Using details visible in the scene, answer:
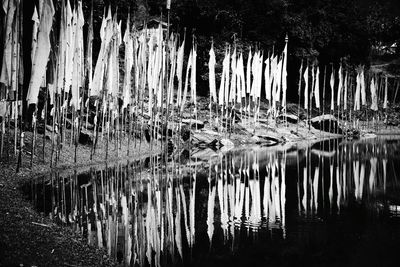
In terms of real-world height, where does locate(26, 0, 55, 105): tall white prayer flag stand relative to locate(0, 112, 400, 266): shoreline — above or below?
above

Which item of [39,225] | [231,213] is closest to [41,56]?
[39,225]

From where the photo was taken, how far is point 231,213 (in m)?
14.3

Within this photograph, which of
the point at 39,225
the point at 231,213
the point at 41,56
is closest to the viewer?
the point at 39,225

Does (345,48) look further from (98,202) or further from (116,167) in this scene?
(98,202)

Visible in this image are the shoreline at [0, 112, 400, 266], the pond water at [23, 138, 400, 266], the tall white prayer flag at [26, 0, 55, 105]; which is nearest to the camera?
the shoreline at [0, 112, 400, 266]

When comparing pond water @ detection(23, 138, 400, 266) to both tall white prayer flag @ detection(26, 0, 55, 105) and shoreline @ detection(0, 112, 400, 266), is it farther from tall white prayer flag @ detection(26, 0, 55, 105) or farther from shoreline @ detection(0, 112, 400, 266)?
tall white prayer flag @ detection(26, 0, 55, 105)

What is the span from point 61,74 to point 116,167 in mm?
6263

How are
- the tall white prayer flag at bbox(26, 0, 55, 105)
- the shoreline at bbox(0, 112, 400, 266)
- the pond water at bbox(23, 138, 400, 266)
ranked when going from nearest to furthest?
the shoreline at bbox(0, 112, 400, 266)
the pond water at bbox(23, 138, 400, 266)
the tall white prayer flag at bbox(26, 0, 55, 105)

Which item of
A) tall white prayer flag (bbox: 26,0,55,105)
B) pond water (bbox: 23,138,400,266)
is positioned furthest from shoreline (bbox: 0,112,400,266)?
tall white prayer flag (bbox: 26,0,55,105)

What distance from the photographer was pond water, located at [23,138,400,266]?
1016cm

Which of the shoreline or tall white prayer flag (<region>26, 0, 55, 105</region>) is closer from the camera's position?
the shoreline

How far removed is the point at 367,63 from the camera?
7619 cm

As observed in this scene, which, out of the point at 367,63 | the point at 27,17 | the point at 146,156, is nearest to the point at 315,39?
the point at 367,63

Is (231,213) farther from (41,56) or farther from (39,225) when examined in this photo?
(41,56)
